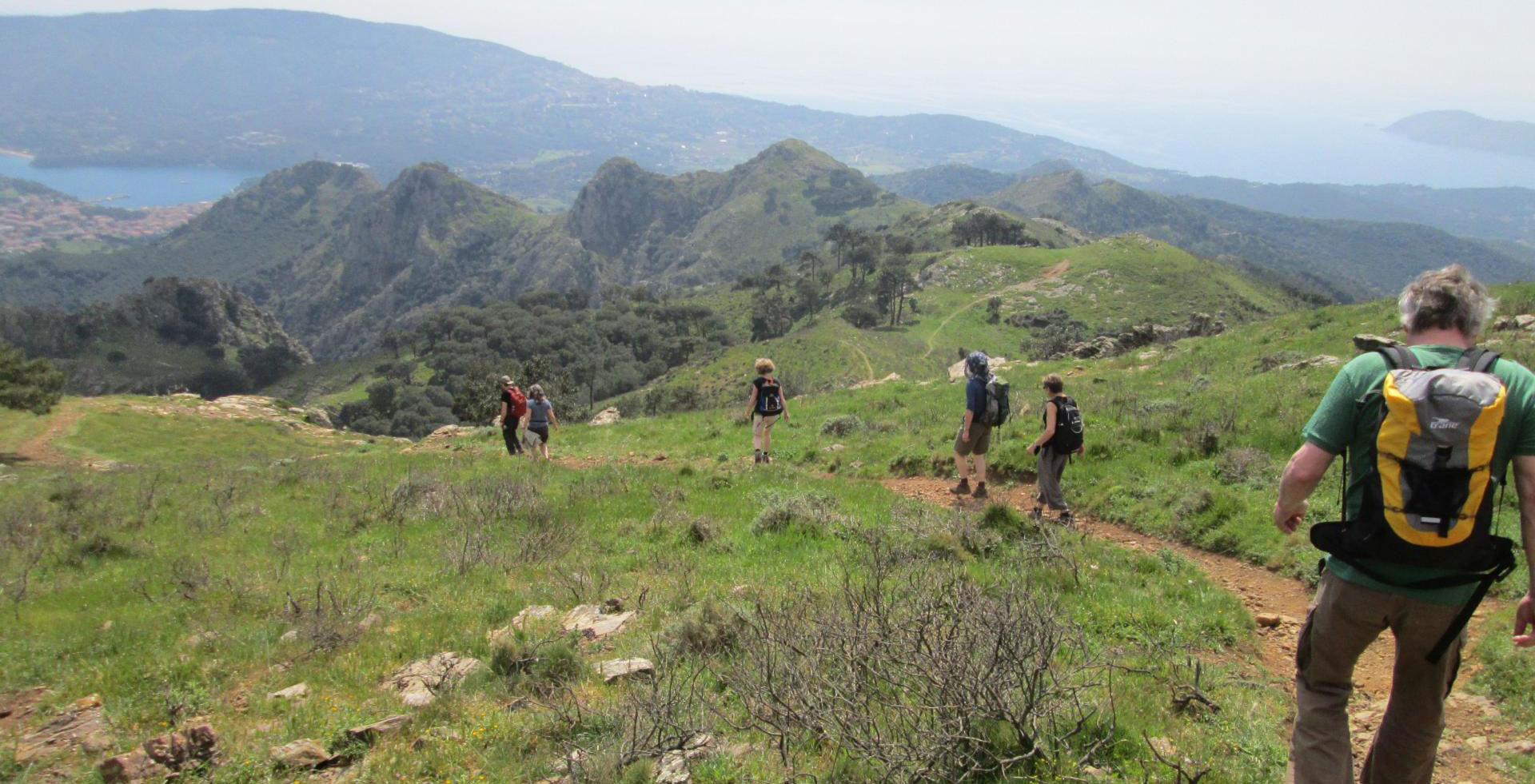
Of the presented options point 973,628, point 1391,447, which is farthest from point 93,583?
point 1391,447

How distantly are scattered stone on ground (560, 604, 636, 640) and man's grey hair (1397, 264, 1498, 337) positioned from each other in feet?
20.8

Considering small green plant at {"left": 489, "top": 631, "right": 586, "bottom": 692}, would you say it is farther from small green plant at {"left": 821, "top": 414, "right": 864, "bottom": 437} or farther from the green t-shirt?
small green plant at {"left": 821, "top": 414, "right": 864, "bottom": 437}

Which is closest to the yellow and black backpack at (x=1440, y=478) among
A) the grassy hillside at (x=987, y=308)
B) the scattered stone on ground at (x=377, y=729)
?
the scattered stone on ground at (x=377, y=729)

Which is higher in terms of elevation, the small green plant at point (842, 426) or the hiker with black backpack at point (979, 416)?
the hiker with black backpack at point (979, 416)

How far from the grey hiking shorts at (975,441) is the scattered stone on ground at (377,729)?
8.54 meters

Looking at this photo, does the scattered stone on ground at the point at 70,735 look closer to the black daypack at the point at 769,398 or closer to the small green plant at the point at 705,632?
the small green plant at the point at 705,632

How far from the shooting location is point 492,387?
50.7 meters

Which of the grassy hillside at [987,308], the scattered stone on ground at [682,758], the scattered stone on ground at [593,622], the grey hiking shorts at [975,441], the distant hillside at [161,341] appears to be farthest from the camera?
the distant hillside at [161,341]

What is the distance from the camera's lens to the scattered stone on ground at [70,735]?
5102 mm

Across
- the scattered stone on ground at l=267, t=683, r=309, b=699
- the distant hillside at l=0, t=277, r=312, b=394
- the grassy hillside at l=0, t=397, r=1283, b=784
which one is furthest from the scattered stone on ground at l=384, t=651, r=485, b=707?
the distant hillside at l=0, t=277, r=312, b=394

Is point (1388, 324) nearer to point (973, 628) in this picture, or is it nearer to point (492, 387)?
point (973, 628)

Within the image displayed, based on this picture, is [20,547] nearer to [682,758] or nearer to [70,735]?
[70,735]

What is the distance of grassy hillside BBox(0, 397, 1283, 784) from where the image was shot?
4.55 metres

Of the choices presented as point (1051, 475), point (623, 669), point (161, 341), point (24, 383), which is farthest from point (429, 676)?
point (161, 341)
